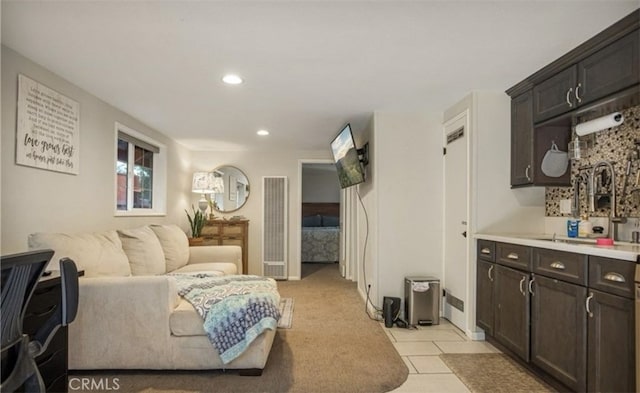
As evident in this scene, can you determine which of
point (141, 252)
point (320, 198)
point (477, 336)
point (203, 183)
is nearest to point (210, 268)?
point (141, 252)

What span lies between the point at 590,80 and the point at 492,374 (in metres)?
1.96

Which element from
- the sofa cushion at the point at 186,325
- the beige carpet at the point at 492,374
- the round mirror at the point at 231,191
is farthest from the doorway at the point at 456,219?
the round mirror at the point at 231,191

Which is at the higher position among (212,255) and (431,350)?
(212,255)

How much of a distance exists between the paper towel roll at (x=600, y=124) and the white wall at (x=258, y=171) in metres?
3.86

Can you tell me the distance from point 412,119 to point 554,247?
1995 mm

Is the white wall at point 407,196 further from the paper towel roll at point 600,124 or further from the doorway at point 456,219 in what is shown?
the paper towel roll at point 600,124

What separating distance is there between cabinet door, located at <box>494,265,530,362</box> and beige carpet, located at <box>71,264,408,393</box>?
78 cm

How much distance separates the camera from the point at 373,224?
3850 millimetres

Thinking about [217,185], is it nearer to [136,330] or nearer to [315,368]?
[136,330]

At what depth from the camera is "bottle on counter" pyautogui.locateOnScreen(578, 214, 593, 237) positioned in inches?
102

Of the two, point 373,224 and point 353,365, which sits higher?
point 373,224

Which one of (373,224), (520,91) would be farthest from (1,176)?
(520,91)

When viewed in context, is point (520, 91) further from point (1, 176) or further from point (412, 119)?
point (1, 176)

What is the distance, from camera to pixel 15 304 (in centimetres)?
121
